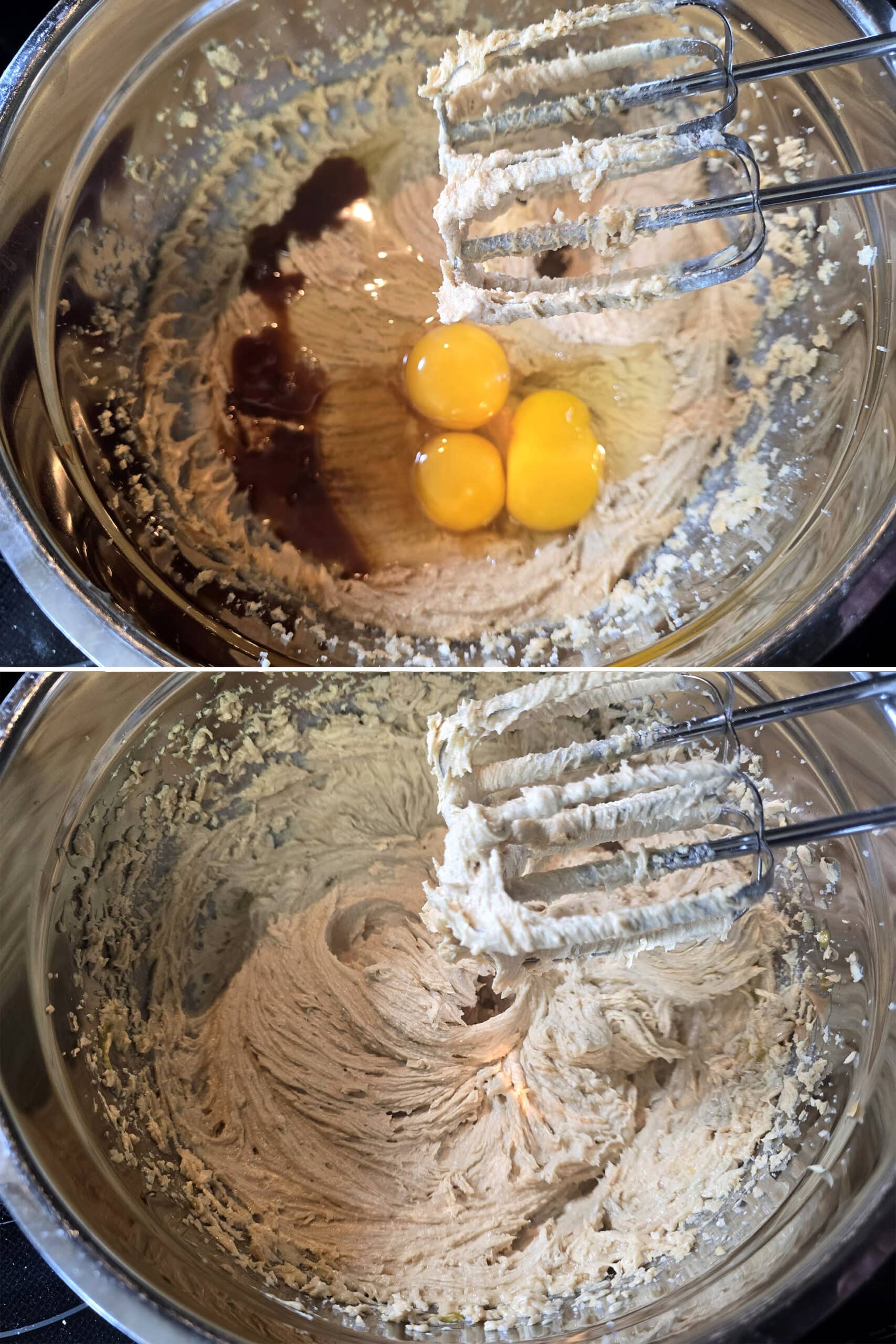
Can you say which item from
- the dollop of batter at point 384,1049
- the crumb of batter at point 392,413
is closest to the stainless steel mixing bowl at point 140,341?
the crumb of batter at point 392,413

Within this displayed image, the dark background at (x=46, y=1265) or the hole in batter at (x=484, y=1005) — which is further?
the hole in batter at (x=484, y=1005)

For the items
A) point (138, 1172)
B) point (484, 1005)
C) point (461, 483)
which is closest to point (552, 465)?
point (461, 483)

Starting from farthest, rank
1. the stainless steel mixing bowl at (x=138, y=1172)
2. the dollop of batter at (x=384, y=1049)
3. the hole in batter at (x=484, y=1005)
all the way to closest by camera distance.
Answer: the hole in batter at (x=484, y=1005) < the dollop of batter at (x=384, y=1049) < the stainless steel mixing bowl at (x=138, y=1172)

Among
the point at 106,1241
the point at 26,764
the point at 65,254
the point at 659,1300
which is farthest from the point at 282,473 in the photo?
the point at 659,1300

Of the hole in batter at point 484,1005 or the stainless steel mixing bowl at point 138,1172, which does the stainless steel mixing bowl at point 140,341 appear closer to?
the stainless steel mixing bowl at point 138,1172

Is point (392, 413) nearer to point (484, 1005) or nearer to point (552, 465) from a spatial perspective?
point (552, 465)

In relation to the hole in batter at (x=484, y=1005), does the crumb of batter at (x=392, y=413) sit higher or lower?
higher

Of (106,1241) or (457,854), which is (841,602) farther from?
(106,1241)

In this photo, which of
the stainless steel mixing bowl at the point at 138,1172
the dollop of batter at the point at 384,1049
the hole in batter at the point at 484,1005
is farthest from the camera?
the hole in batter at the point at 484,1005
